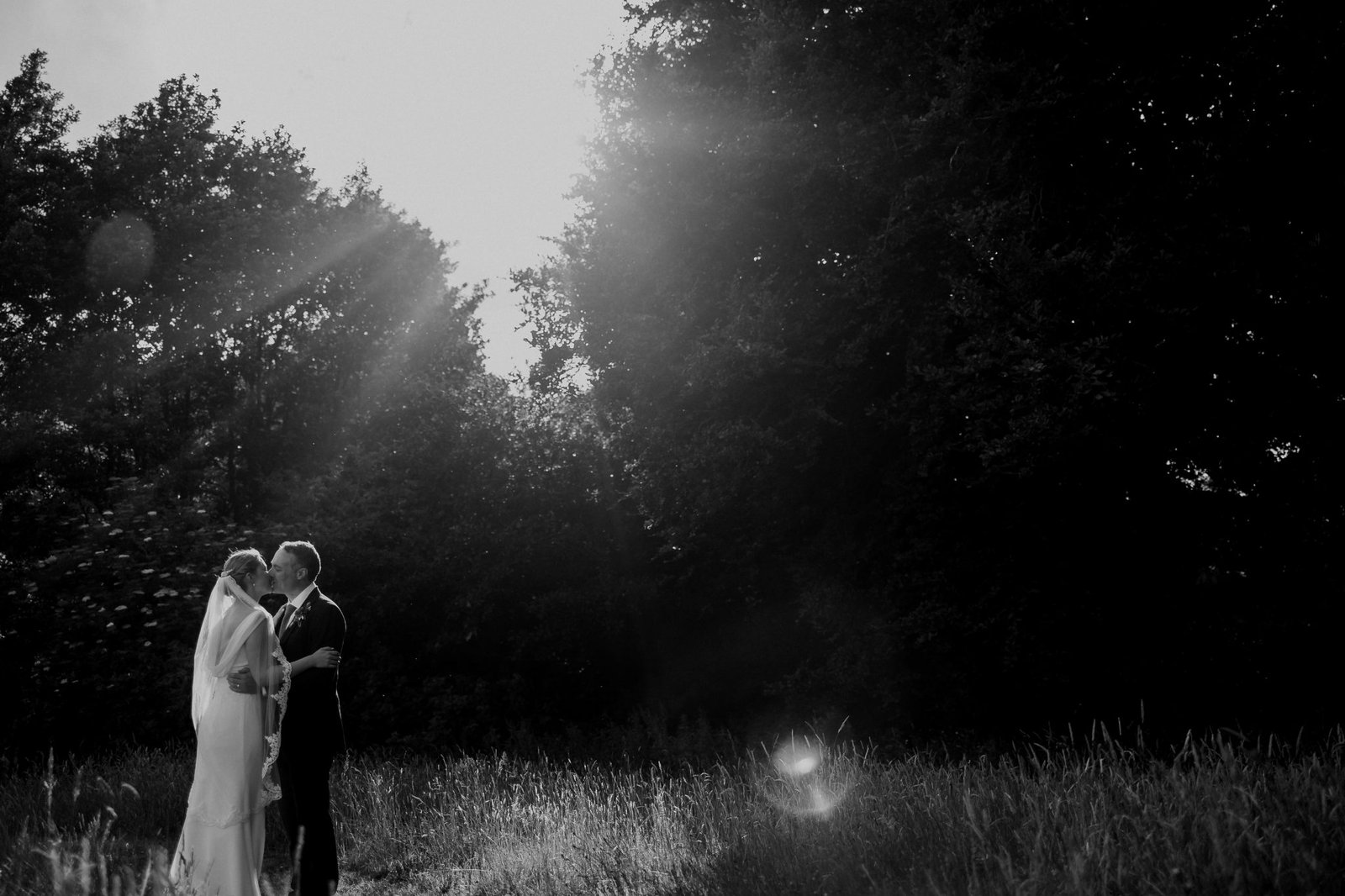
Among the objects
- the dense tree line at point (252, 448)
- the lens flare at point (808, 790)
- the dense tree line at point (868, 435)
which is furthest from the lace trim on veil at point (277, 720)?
the dense tree line at point (252, 448)

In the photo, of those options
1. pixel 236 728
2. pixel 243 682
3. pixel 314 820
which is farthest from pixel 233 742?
pixel 314 820

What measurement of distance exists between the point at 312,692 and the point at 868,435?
27.2 feet

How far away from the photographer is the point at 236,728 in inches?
230

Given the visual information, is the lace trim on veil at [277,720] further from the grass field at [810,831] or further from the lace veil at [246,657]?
the grass field at [810,831]

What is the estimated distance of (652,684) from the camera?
51.3ft

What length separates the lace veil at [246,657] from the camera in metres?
5.86

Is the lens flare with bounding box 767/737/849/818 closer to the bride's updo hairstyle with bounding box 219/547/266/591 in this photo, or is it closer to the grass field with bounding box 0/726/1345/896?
the grass field with bounding box 0/726/1345/896

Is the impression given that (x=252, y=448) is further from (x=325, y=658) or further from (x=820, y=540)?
(x=325, y=658)

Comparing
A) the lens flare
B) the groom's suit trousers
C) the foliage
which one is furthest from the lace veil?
the foliage

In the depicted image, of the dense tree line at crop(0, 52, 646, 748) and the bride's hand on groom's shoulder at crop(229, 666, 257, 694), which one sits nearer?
the bride's hand on groom's shoulder at crop(229, 666, 257, 694)

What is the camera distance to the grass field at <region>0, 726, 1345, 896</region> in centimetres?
374

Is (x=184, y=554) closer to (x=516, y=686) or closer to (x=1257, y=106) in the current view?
(x=516, y=686)

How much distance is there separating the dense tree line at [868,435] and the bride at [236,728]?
698 centimetres

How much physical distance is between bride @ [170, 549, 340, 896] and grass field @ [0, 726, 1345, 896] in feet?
1.46
